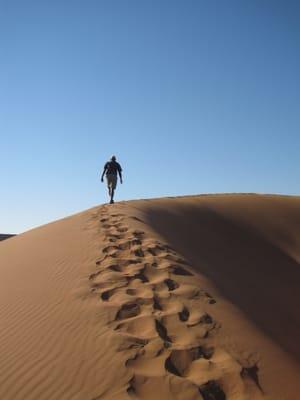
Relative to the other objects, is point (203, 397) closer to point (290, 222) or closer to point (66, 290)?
point (66, 290)

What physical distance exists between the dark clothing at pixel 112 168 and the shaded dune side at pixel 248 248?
160 centimetres

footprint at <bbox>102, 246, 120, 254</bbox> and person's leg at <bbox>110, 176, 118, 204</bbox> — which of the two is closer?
footprint at <bbox>102, 246, 120, 254</bbox>

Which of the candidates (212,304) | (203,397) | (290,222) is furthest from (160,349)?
(290,222)

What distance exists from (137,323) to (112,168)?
10.1 metres

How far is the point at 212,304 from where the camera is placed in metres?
5.09

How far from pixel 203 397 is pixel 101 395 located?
0.79 m

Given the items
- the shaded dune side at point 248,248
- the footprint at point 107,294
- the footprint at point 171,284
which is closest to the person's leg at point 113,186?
the shaded dune side at point 248,248

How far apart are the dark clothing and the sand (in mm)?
4998

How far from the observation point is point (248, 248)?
40.3ft

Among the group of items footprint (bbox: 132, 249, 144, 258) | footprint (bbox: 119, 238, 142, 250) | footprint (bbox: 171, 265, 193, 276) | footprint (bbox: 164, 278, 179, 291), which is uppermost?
footprint (bbox: 119, 238, 142, 250)

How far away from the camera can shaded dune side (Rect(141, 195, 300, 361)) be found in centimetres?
595

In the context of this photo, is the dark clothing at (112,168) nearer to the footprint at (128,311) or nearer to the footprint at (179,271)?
the footprint at (179,271)

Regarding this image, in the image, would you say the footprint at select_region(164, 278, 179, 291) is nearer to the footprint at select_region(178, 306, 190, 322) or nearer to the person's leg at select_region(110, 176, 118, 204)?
the footprint at select_region(178, 306, 190, 322)

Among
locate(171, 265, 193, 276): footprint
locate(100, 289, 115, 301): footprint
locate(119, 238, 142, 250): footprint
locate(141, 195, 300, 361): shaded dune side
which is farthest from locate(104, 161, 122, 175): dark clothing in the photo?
locate(100, 289, 115, 301): footprint
